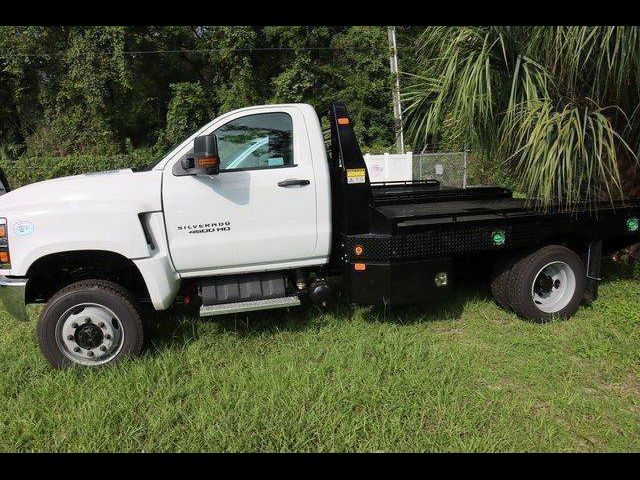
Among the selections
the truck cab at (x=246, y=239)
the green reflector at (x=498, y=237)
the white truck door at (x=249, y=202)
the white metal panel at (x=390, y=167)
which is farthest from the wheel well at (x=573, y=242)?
the white metal panel at (x=390, y=167)

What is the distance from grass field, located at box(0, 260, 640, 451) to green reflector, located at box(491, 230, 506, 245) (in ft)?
2.66

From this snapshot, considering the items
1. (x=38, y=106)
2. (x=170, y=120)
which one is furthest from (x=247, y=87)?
(x=38, y=106)

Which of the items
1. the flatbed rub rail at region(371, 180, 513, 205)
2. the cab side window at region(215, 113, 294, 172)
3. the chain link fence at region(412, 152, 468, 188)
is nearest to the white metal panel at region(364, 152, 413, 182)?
the chain link fence at region(412, 152, 468, 188)

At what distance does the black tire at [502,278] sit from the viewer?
4473 millimetres

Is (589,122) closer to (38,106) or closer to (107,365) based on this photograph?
(107,365)

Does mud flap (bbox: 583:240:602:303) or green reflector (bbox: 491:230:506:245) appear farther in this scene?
mud flap (bbox: 583:240:602:303)

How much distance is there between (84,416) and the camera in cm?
301

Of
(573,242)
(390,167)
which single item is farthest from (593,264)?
(390,167)

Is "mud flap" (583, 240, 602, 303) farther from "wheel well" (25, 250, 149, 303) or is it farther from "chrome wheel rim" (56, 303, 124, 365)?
"chrome wheel rim" (56, 303, 124, 365)

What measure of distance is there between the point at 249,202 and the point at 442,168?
10.3 metres

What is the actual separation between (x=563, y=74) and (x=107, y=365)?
4866 millimetres

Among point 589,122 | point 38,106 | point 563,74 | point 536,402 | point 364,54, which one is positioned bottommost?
point 536,402

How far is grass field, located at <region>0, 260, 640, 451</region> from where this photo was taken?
111 inches

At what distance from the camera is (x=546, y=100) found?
433cm
